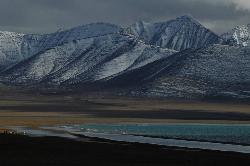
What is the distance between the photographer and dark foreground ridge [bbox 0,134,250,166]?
66125mm

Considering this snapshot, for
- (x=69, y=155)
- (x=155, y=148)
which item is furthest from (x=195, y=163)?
(x=155, y=148)

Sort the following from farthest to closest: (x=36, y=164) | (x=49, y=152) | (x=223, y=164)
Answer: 1. (x=49, y=152)
2. (x=223, y=164)
3. (x=36, y=164)

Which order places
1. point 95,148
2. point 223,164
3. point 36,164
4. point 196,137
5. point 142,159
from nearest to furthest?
point 36,164 → point 223,164 → point 142,159 → point 95,148 → point 196,137

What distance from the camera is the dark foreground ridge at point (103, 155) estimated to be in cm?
6612

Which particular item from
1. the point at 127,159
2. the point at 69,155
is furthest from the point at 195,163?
the point at 69,155

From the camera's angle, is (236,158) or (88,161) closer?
(88,161)

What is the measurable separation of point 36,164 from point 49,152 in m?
14.8

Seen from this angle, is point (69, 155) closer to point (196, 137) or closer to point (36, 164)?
point (36, 164)

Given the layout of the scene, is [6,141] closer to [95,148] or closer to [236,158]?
[95,148]

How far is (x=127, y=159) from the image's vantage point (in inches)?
2788

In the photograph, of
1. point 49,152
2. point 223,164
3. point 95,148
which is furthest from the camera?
point 95,148

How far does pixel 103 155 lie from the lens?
76.0 metres

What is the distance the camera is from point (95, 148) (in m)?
86.3

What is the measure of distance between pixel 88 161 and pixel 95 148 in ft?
61.1
